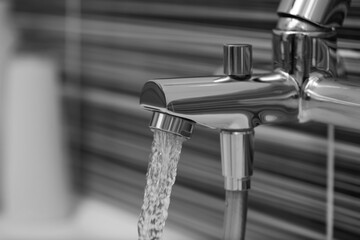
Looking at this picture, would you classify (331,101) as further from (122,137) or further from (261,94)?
(122,137)

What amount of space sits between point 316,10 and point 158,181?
0.53ft

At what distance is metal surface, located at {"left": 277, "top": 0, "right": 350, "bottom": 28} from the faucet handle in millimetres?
38

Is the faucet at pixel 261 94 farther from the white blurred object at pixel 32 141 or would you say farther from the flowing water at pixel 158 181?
the white blurred object at pixel 32 141

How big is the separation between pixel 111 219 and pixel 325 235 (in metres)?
0.32

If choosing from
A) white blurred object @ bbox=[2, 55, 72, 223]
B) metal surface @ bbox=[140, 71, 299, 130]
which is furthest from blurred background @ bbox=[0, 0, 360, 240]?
metal surface @ bbox=[140, 71, 299, 130]

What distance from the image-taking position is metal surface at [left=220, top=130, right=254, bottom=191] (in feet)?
1.66

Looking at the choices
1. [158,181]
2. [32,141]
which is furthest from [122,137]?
[158,181]

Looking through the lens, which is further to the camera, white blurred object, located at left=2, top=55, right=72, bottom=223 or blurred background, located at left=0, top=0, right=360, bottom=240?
white blurred object, located at left=2, top=55, right=72, bottom=223

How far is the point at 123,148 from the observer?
0.84 m

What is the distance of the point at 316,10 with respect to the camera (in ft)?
1.59

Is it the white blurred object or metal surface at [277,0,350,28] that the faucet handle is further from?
the white blurred object

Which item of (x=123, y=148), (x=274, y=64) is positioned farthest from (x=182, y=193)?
(x=274, y=64)

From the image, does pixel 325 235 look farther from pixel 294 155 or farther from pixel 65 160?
pixel 65 160

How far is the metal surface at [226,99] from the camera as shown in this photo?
0.47 metres
